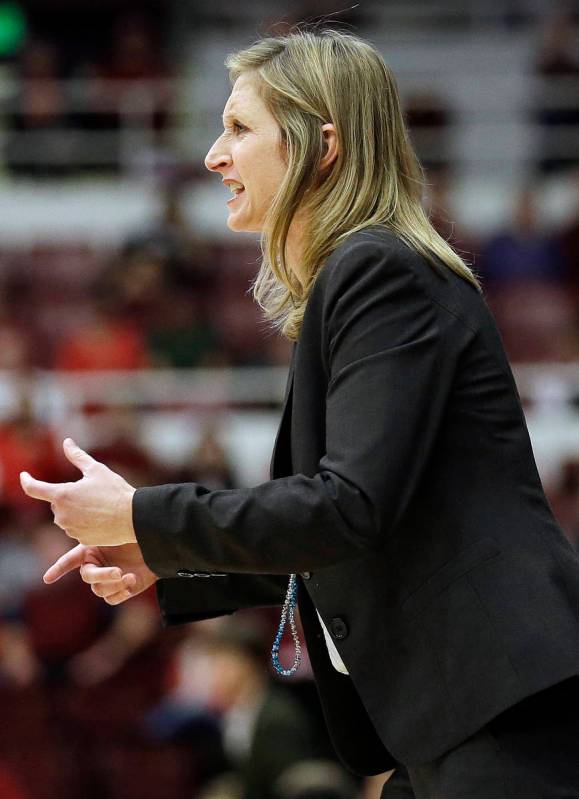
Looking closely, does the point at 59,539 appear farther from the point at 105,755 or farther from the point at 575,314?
the point at 575,314

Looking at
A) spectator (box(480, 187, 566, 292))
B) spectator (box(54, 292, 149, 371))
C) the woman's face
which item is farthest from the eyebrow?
spectator (box(480, 187, 566, 292))

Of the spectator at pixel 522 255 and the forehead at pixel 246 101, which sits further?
the spectator at pixel 522 255

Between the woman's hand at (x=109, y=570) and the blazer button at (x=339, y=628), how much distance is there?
0.27 m

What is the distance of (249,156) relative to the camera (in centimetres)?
205

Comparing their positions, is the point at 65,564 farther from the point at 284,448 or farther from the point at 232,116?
the point at 232,116

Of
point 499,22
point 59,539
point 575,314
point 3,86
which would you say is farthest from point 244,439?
point 499,22

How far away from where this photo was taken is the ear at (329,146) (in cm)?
199

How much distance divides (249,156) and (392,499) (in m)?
0.58

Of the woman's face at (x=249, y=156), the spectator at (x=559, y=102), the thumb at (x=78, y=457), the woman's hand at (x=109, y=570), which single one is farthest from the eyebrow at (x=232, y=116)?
the spectator at (x=559, y=102)

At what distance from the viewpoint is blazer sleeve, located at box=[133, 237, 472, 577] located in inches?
68.9

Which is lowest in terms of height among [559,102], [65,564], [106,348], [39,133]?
[106,348]

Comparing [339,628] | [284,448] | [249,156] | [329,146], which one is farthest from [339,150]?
[339,628]

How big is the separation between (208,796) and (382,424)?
3480mm

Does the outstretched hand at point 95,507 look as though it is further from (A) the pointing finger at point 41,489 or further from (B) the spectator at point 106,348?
(B) the spectator at point 106,348
